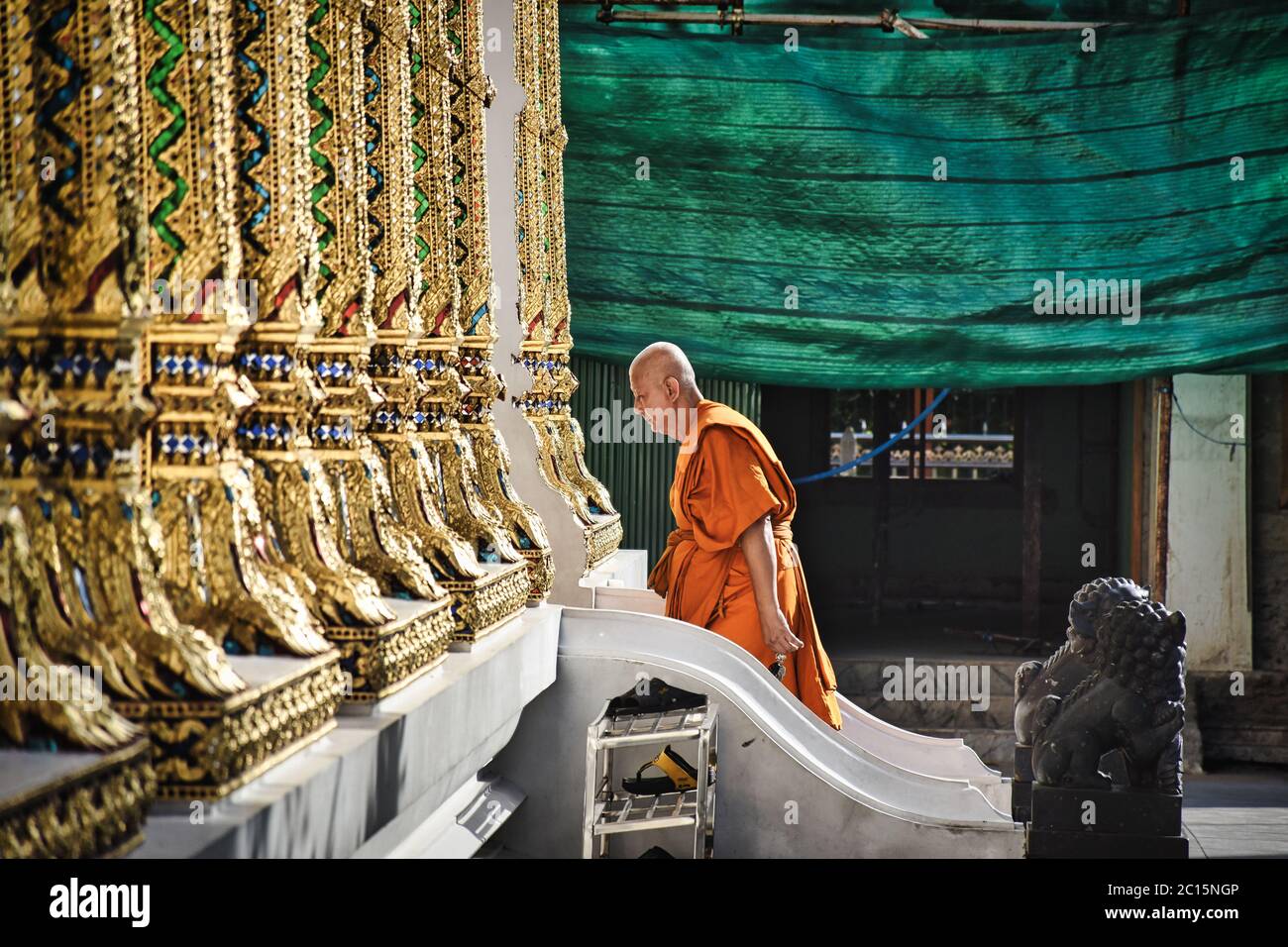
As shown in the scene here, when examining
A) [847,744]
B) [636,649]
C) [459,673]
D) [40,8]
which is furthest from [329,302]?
[847,744]

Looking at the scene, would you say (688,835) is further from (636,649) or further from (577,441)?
(577,441)

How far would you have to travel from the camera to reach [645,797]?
376 centimetres

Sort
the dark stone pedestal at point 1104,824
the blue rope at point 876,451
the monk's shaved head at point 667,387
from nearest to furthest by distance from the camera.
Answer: the dark stone pedestal at point 1104,824
the monk's shaved head at point 667,387
the blue rope at point 876,451

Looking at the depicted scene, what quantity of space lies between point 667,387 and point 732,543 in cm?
57

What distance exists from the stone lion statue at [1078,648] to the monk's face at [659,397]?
54.7 inches

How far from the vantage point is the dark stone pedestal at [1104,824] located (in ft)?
12.1

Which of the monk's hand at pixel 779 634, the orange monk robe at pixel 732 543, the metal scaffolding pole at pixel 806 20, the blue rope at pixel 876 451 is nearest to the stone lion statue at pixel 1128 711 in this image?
the monk's hand at pixel 779 634

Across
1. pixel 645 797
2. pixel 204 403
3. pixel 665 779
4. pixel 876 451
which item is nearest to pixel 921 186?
pixel 876 451

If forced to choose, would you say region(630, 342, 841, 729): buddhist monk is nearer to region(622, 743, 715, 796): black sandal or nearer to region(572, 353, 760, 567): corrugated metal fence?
region(622, 743, 715, 796): black sandal

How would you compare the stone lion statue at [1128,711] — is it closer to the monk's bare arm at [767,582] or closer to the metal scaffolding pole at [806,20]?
the monk's bare arm at [767,582]

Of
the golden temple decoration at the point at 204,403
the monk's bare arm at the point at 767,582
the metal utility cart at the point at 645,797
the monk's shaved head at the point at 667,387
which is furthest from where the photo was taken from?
the monk's shaved head at the point at 667,387

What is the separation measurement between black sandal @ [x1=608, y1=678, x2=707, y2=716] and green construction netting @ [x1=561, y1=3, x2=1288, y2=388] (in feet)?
10.5

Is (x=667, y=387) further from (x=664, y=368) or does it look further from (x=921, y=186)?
(x=921, y=186)

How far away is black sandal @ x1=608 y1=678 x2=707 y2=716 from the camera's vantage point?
13.3 feet
